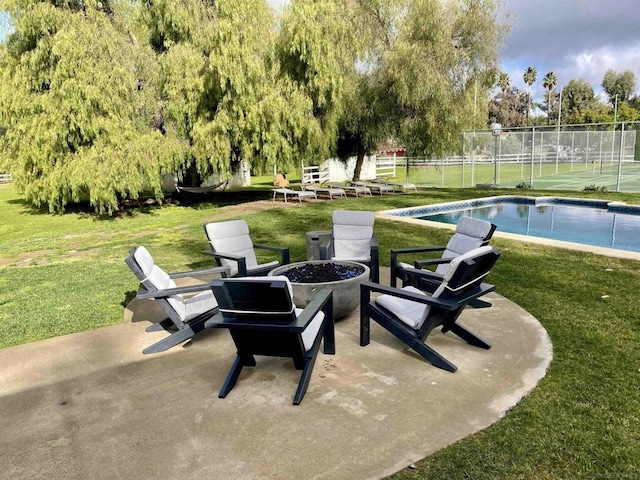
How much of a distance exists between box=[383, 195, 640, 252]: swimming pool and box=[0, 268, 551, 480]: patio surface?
279 inches

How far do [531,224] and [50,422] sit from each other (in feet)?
38.8

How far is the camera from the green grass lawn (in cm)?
241

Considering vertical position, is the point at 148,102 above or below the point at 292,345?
above

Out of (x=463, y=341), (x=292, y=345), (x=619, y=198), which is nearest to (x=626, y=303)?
(x=463, y=341)

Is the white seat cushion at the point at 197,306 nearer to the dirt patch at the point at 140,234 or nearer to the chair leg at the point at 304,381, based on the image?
the chair leg at the point at 304,381

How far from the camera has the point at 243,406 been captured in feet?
9.82

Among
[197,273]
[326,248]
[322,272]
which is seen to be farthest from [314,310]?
[326,248]

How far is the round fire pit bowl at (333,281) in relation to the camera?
4109 mm

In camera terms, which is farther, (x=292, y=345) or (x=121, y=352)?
(x=121, y=352)

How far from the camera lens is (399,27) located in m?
16.9

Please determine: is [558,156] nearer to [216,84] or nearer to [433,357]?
[216,84]

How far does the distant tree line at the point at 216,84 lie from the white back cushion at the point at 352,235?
884 centimetres

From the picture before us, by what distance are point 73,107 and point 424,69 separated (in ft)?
37.7

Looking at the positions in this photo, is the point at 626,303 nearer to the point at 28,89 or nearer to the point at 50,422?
the point at 50,422
